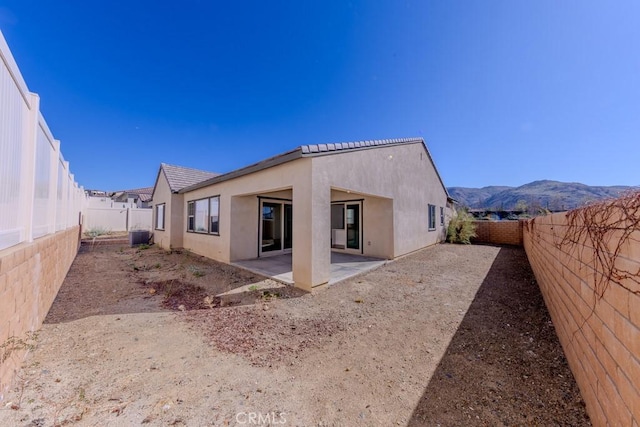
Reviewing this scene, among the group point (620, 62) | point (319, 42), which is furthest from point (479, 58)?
point (319, 42)

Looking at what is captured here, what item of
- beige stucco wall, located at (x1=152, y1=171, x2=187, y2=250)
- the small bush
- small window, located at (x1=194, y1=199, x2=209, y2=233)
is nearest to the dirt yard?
small window, located at (x1=194, y1=199, x2=209, y2=233)

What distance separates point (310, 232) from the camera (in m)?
5.40

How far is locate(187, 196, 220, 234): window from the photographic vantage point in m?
9.11

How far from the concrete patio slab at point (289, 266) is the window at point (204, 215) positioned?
83.8 inches

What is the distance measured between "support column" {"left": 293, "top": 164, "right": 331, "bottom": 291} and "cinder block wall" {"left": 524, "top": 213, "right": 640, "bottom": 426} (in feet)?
13.4

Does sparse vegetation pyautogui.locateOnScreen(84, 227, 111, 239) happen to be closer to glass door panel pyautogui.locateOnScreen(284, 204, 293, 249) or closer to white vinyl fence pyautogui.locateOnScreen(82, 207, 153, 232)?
white vinyl fence pyautogui.locateOnScreen(82, 207, 153, 232)

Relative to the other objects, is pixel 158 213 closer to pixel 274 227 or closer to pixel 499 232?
pixel 274 227

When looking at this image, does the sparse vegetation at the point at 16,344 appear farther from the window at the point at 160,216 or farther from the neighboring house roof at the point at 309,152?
the window at the point at 160,216

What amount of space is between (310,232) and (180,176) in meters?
10.4

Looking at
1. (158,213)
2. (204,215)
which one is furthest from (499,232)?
(158,213)

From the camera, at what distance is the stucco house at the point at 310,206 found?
5.59 meters

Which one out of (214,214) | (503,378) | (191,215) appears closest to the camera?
(503,378)

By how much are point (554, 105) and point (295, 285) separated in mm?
11491

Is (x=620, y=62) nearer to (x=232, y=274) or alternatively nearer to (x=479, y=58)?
(x=479, y=58)
